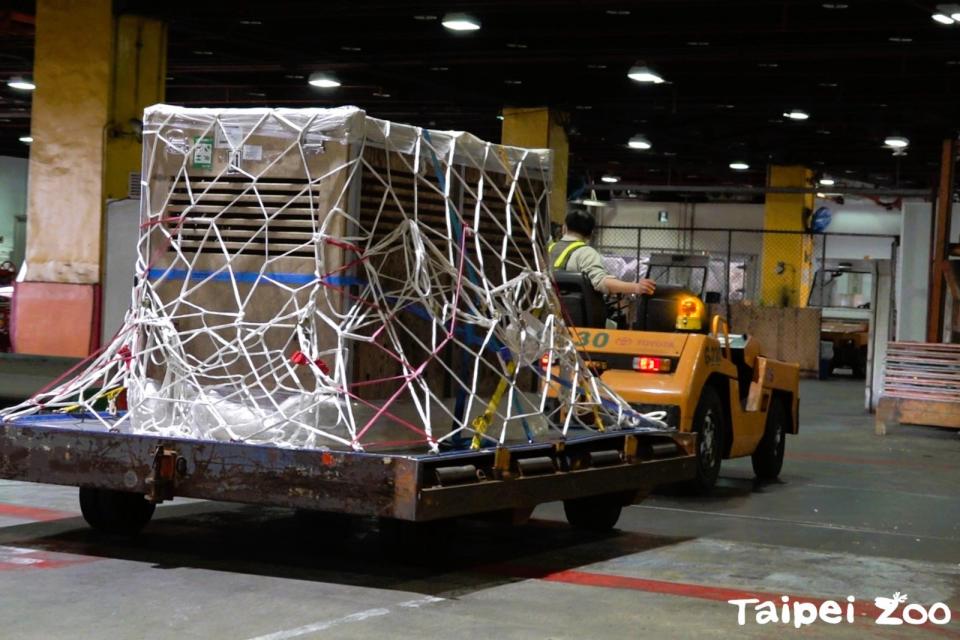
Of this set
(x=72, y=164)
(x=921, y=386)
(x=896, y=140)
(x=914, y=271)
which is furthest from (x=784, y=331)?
(x=72, y=164)

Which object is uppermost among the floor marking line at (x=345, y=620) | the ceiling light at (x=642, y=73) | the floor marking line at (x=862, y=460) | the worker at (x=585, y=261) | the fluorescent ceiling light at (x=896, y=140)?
the fluorescent ceiling light at (x=896, y=140)

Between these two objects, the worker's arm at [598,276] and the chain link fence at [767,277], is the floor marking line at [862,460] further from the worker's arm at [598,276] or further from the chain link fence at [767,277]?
the chain link fence at [767,277]

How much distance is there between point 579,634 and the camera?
6004 mm

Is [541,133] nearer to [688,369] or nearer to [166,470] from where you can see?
[688,369]

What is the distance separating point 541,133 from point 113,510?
17015mm

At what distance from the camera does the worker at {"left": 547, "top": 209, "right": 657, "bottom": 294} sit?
1018 cm

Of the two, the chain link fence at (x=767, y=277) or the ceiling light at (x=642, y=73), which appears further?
the chain link fence at (x=767, y=277)

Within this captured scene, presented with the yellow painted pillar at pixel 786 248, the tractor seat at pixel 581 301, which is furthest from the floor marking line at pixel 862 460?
the yellow painted pillar at pixel 786 248

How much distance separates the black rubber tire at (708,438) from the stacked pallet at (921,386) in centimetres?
711

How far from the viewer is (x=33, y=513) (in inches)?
351

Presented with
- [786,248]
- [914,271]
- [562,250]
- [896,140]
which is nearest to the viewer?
[562,250]

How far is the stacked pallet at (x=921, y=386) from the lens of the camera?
57.2 ft

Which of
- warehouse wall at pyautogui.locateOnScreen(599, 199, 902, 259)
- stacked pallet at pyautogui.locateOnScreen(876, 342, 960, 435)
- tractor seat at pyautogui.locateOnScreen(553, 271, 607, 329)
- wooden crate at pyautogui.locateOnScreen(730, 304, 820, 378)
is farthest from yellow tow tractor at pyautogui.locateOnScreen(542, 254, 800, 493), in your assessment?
warehouse wall at pyautogui.locateOnScreen(599, 199, 902, 259)

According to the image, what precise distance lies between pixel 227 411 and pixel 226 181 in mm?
1182
